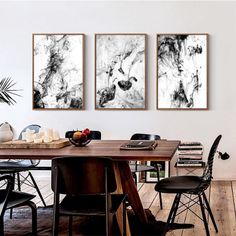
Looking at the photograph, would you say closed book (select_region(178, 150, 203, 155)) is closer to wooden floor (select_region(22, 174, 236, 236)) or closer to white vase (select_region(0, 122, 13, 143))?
wooden floor (select_region(22, 174, 236, 236))

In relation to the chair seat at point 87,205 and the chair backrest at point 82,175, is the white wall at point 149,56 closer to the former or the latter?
the chair seat at point 87,205

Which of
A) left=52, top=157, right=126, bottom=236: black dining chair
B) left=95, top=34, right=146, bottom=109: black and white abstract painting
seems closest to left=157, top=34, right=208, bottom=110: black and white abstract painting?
left=95, top=34, right=146, bottom=109: black and white abstract painting

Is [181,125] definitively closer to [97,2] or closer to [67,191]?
[97,2]

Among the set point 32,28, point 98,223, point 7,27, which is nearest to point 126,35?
point 32,28

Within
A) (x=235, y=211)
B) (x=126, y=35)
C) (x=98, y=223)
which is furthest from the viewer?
(x=126, y=35)

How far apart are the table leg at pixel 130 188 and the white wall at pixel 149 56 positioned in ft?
7.95

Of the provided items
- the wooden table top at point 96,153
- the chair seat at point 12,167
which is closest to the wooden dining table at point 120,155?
the wooden table top at point 96,153

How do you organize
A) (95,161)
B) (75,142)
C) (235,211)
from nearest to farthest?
(95,161)
(75,142)
(235,211)

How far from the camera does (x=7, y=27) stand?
233 inches

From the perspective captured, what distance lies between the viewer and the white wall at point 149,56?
5.68m

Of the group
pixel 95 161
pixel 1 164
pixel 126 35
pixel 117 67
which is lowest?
pixel 1 164

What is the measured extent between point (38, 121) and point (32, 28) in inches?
51.9

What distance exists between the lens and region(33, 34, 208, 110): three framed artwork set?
18.7 ft

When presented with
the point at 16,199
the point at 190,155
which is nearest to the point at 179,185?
the point at 16,199
